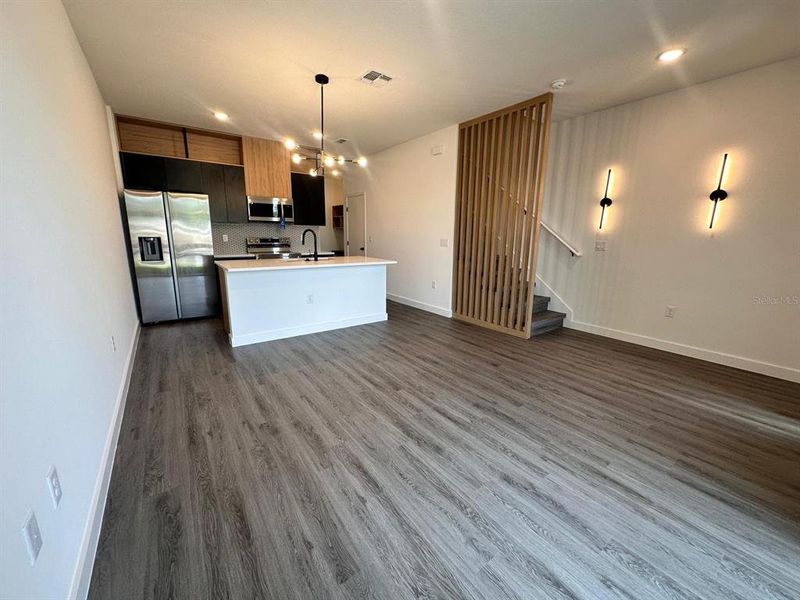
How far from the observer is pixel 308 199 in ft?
20.2

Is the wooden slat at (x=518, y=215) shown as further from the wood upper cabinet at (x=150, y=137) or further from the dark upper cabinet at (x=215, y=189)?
the wood upper cabinet at (x=150, y=137)

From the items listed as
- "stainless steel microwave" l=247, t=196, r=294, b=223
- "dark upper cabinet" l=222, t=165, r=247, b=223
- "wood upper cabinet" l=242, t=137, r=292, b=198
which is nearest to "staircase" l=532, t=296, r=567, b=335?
"stainless steel microwave" l=247, t=196, r=294, b=223

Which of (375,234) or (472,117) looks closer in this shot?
(472,117)

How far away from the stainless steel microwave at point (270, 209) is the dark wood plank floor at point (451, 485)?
325cm

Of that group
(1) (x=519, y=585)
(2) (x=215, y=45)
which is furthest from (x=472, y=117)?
(1) (x=519, y=585)

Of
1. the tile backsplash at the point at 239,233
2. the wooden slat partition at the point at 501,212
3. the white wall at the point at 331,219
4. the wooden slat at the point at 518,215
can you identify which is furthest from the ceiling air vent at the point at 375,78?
the white wall at the point at 331,219

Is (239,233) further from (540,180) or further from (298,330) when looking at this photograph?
(540,180)

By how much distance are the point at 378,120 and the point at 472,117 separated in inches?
50.8

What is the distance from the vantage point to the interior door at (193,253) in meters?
4.47

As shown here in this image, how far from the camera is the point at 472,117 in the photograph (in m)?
4.37

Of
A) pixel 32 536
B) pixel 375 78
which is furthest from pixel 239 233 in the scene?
pixel 32 536

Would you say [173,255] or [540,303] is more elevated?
[173,255]

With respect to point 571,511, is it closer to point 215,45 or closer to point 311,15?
point 311,15

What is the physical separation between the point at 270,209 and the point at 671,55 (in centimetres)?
554
